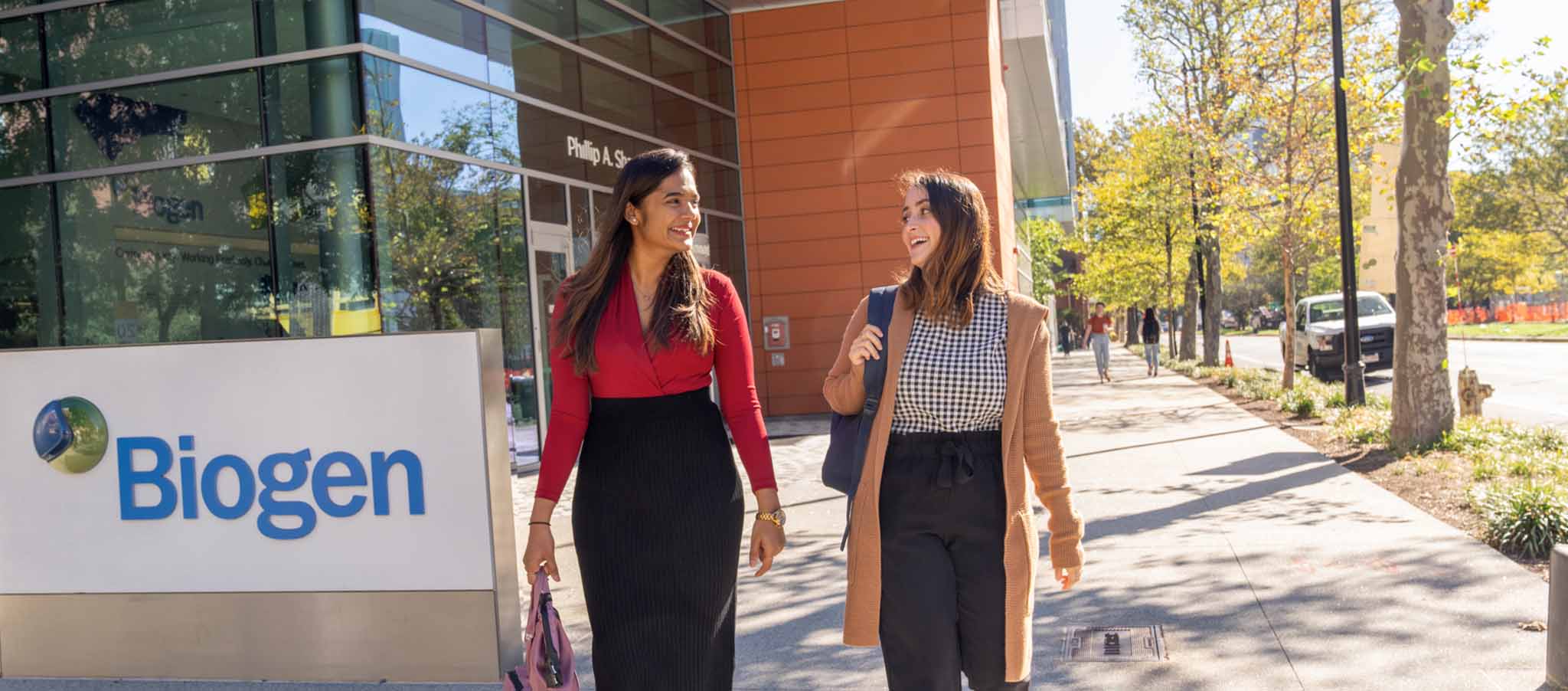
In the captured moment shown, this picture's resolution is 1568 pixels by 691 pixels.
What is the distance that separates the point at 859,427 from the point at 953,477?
0.97 feet

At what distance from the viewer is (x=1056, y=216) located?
63344mm

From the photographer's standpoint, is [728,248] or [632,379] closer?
[632,379]

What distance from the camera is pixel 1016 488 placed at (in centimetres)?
326

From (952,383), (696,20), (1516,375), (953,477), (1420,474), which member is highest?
(696,20)

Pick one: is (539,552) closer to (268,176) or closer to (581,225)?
(268,176)

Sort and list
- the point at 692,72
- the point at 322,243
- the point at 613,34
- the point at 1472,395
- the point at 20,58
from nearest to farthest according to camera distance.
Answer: the point at 322,243
the point at 20,58
the point at 1472,395
the point at 613,34
the point at 692,72

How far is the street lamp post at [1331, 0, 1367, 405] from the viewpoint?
1581 cm

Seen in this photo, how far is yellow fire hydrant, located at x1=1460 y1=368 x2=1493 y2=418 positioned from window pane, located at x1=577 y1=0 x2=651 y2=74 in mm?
10295

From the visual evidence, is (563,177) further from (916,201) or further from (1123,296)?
(1123,296)

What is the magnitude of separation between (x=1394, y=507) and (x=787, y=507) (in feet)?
14.1

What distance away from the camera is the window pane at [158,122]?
35.2 feet

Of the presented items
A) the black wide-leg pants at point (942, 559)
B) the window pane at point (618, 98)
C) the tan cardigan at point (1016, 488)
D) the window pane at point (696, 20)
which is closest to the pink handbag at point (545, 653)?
the tan cardigan at point (1016, 488)

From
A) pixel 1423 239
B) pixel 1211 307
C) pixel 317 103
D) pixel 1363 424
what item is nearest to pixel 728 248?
pixel 317 103

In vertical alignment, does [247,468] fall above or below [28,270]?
below
